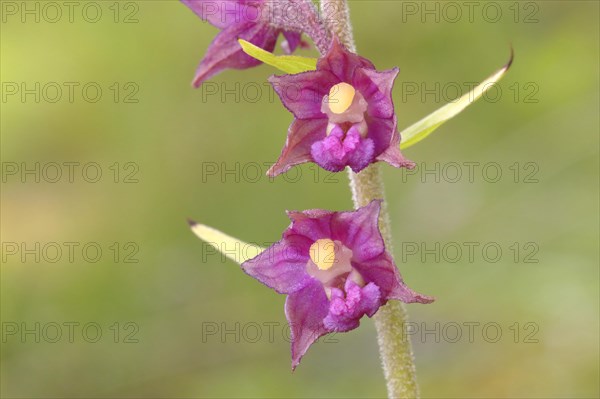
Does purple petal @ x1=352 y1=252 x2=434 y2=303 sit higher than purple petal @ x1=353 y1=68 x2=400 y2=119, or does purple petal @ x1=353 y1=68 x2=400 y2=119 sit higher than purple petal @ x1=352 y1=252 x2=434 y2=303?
purple petal @ x1=353 y1=68 x2=400 y2=119

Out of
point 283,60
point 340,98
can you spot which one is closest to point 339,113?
point 340,98

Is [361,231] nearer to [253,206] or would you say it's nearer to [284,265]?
[284,265]

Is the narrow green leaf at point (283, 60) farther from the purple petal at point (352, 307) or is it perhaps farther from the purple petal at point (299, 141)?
the purple petal at point (352, 307)

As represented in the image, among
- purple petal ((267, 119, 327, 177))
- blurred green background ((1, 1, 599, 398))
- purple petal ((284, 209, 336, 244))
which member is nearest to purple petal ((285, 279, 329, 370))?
purple petal ((284, 209, 336, 244))

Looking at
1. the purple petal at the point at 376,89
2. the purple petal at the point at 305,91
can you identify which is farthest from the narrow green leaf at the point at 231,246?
the purple petal at the point at 376,89

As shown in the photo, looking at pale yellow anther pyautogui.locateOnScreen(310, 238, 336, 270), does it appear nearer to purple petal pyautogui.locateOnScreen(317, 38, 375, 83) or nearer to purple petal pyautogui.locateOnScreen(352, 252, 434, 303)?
purple petal pyautogui.locateOnScreen(352, 252, 434, 303)

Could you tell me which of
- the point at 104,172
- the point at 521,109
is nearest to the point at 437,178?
the point at 521,109

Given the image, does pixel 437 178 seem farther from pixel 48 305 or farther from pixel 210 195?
pixel 48 305
